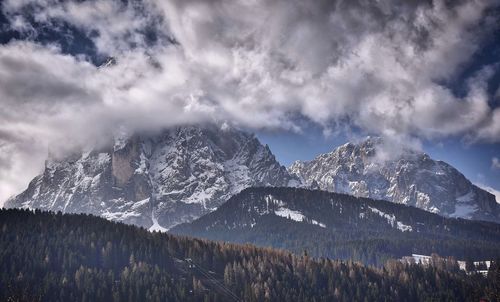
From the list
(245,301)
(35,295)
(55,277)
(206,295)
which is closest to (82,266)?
(55,277)

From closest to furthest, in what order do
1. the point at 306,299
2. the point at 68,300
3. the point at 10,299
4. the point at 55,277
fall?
the point at 10,299
the point at 68,300
the point at 55,277
the point at 306,299

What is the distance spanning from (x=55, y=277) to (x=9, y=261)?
69.5ft

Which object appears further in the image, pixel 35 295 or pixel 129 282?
pixel 129 282

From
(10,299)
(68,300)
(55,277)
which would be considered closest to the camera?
(10,299)

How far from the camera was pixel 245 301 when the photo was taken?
199 meters

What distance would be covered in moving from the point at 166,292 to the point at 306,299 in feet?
166

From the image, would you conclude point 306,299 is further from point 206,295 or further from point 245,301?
point 206,295

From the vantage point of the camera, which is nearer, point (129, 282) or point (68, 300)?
point (68, 300)

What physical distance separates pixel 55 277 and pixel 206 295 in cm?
5171

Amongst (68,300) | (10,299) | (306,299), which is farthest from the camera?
(306,299)

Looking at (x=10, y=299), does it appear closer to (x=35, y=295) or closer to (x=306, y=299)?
(x=35, y=295)

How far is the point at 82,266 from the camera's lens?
197125 mm

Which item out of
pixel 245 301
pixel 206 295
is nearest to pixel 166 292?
pixel 206 295

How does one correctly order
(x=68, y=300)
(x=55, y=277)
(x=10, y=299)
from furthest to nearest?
1. (x=55, y=277)
2. (x=68, y=300)
3. (x=10, y=299)
